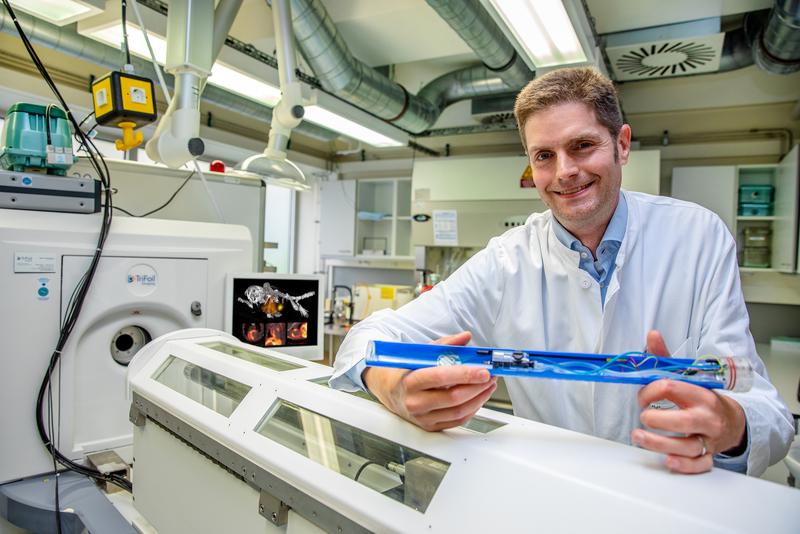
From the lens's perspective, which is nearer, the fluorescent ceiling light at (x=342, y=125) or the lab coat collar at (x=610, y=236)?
the lab coat collar at (x=610, y=236)

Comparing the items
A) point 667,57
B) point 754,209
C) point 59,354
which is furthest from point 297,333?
point 754,209

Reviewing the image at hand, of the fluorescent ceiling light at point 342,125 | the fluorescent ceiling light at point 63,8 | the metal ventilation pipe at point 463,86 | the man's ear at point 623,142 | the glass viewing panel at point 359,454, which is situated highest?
the metal ventilation pipe at point 463,86

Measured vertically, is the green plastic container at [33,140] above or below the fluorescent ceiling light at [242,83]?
below

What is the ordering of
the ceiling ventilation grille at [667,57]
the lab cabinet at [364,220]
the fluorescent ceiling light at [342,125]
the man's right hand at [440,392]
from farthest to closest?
the lab cabinet at [364,220], the fluorescent ceiling light at [342,125], the ceiling ventilation grille at [667,57], the man's right hand at [440,392]

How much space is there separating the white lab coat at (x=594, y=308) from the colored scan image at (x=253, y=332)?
835mm

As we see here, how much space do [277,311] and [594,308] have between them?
1112mm

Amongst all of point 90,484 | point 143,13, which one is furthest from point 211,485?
point 143,13

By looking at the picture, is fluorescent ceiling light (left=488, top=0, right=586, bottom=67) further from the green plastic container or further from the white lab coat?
the green plastic container

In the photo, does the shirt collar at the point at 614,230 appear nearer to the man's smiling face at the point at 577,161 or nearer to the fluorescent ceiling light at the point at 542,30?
the man's smiling face at the point at 577,161

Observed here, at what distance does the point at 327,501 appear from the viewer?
2.28 ft

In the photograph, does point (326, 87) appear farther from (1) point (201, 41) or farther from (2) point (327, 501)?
(2) point (327, 501)

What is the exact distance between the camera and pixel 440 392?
644mm

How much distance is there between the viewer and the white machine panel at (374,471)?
1.67 feet

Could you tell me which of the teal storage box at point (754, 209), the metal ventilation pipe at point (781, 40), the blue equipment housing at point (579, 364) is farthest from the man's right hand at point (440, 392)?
the teal storage box at point (754, 209)
